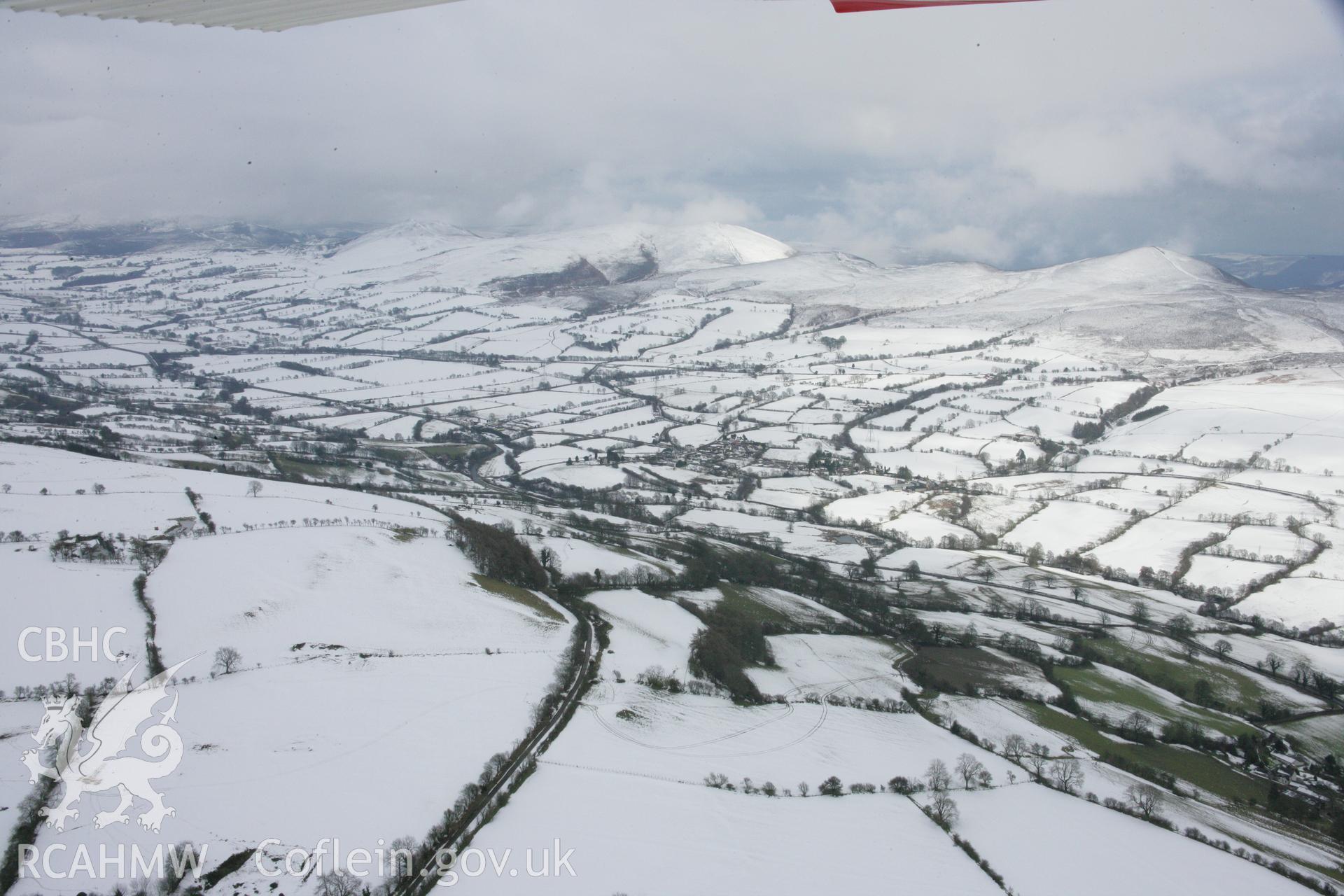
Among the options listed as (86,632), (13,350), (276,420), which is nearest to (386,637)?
(86,632)

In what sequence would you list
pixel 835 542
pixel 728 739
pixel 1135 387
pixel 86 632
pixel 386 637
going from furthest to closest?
1. pixel 1135 387
2. pixel 835 542
3. pixel 386 637
4. pixel 86 632
5. pixel 728 739

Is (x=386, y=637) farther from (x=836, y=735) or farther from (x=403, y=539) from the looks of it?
(x=836, y=735)

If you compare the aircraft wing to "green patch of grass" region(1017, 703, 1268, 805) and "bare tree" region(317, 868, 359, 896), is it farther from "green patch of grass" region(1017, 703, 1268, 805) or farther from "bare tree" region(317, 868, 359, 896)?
"green patch of grass" region(1017, 703, 1268, 805)

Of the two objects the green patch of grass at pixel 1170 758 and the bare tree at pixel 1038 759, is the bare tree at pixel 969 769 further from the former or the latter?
the green patch of grass at pixel 1170 758

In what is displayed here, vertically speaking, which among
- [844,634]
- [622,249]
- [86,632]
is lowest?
[844,634]

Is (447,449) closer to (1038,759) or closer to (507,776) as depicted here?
(507,776)

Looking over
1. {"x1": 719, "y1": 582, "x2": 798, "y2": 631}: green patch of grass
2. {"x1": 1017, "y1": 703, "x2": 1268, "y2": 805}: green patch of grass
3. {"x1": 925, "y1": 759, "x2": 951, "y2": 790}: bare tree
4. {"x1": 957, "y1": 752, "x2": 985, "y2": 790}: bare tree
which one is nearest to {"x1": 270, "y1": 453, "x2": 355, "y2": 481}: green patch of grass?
{"x1": 719, "y1": 582, "x2": 798, "y2": 631}: green patch of grass

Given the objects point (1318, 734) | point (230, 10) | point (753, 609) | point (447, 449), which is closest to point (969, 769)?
point (1318, 734)
